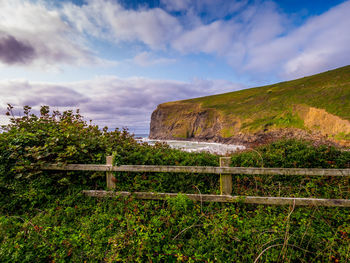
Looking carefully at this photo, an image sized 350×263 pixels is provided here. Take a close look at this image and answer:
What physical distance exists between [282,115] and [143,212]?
48.2m

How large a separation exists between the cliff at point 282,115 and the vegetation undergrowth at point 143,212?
351 inches

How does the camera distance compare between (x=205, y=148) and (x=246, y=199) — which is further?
(x=205, y=148)

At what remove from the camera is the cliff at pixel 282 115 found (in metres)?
32.3

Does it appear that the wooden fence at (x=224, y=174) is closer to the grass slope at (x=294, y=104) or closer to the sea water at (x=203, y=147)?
the sea water at (x=203, y=147)

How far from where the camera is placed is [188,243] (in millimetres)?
3004

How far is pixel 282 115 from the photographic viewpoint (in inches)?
1683

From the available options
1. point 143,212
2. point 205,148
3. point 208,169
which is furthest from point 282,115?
point 143,212

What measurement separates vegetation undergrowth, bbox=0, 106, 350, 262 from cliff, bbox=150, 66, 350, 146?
8916 millimetres

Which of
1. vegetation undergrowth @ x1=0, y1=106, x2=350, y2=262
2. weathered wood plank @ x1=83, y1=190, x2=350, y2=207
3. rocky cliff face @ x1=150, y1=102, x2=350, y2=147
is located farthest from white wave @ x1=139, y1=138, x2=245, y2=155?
rocky cliff face @ x1=150, y1=102, x2=350, y2=147

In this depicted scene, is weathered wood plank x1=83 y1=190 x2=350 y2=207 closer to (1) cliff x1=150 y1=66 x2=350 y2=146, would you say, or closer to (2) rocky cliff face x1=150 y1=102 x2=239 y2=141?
(1) cliff x1=150 y1=66 x2=350 y2=146

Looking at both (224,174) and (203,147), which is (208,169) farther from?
(203,147)

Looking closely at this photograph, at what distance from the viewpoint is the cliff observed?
106 feet

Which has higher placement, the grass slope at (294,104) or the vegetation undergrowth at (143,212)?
the grass slope at (294,104)

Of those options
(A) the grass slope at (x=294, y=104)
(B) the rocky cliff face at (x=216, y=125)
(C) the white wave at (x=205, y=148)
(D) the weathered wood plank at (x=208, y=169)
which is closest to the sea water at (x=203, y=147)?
(C) the white wave at (x=205, y=148)
